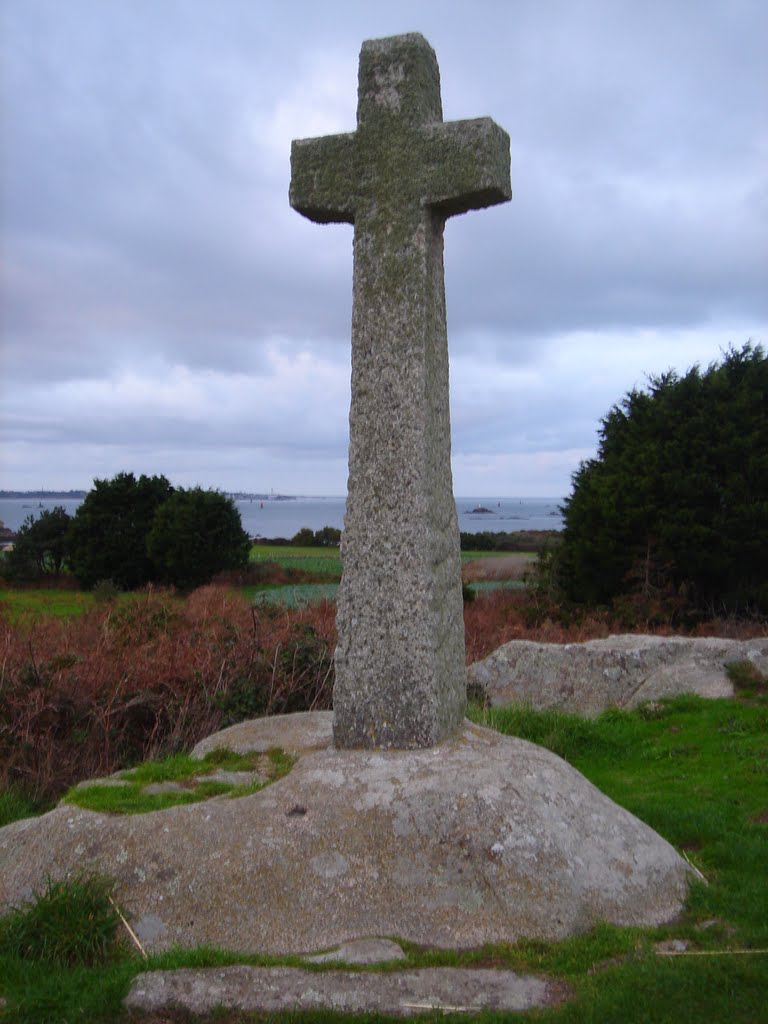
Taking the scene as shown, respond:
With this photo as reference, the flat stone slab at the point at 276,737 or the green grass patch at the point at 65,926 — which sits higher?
the flat stone slab at the point at 276,737

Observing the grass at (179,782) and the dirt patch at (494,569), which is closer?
the grass at (179,782)

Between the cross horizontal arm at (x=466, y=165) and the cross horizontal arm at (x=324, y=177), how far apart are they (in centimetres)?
54

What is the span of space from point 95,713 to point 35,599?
13.3m

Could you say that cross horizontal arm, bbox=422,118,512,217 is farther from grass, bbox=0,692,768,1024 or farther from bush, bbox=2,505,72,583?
bush, bbox=2,505,72,583

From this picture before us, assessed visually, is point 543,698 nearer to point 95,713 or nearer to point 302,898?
point 95,713

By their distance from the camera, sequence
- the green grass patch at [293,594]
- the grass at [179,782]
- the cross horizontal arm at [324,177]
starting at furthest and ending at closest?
→ the green grass patch at [293,594] → the cross horizontal arm at [324,177] → the grass at [179,782]

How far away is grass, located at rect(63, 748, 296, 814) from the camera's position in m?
5.25

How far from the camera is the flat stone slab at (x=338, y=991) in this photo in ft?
12.4

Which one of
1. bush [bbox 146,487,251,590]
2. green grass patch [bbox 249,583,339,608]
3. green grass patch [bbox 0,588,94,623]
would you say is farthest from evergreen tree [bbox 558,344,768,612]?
bush [bbox 146,487,251,590]

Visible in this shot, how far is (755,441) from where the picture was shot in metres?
17.1

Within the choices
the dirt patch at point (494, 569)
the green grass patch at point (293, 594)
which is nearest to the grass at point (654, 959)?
the green grass patch at point (293, 594)

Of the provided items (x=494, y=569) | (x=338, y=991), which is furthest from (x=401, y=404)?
(x=494, y=569)

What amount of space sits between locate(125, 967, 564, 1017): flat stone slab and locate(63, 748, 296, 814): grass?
1349mm

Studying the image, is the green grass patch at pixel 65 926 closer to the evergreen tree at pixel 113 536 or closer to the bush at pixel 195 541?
the bush at pixel 195 541
